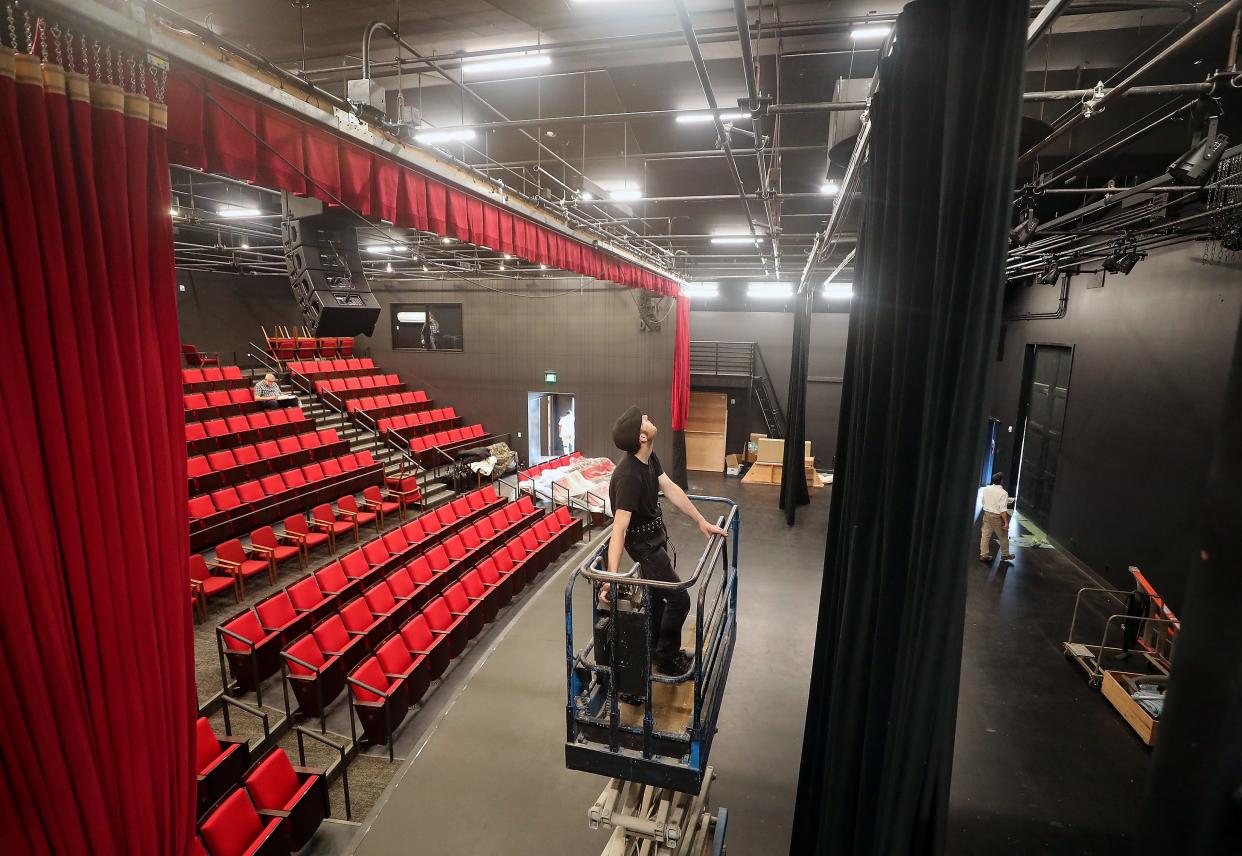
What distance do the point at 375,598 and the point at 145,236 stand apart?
17.1 ft

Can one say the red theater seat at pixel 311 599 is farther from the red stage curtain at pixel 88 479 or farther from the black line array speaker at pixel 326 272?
the red stage curtain at pixel 88 479

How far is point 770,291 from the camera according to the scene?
17.3m

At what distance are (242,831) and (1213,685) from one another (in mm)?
4881

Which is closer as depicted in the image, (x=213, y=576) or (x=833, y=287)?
(x=213, y=576)

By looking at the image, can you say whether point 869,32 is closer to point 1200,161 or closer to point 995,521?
point 1200,161

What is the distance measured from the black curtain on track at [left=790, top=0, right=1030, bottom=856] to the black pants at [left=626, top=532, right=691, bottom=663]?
1287mm

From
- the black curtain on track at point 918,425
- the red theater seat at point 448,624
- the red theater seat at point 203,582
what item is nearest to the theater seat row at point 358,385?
the red theater seat at point 203,582

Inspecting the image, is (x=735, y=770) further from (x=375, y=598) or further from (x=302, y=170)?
(x=302, y=170)

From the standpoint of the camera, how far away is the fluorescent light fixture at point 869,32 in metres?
4.68

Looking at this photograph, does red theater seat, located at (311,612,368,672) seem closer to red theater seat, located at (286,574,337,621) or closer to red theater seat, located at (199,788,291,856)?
red theater seat, located at (286,574,337,621)

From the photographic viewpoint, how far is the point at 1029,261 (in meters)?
10.5

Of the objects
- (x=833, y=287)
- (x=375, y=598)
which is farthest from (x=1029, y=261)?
(x=375, y=598)

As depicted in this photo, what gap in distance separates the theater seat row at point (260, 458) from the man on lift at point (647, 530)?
8237 mm

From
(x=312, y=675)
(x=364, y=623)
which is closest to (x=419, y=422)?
(x=364, y=623)
